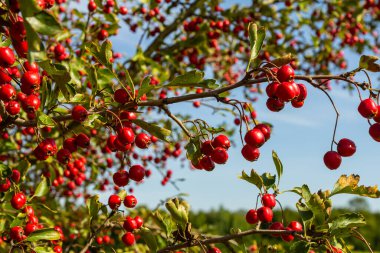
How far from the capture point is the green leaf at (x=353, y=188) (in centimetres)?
264

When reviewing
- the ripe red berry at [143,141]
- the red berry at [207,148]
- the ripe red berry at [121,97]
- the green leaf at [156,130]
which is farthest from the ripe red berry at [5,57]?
the red berry at [207,148]

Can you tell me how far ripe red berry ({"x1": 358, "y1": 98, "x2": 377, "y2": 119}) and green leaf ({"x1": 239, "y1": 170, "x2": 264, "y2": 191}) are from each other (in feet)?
2.37

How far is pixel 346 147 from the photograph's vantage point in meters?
2.61

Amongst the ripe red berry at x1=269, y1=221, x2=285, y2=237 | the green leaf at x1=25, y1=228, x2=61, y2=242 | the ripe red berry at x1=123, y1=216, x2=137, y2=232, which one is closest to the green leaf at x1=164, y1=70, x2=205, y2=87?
the ripe red berry at x1=269, y1=221, x2=285, y2=237

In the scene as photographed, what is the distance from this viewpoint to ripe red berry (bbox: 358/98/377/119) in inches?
92.7

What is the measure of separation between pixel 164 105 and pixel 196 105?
4486 millimetres

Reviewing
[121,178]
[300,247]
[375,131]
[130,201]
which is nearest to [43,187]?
[130,201]

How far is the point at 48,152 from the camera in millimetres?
2684

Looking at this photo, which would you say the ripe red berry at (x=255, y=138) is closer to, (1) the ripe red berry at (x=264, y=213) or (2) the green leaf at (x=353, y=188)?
(1) the ripe red berry at (x=264, y=213)

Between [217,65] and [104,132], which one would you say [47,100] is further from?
[217,65]

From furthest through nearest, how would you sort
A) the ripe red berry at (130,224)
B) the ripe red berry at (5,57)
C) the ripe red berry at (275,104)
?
the ripe red berry at (130,224) < the ripe red berry at (275,104) < the ripe red berry at (5,57)

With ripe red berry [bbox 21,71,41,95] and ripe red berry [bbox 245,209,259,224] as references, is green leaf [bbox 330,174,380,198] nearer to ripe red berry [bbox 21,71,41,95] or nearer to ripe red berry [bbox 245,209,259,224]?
ripe red berry [bbox 245,209,259,224]

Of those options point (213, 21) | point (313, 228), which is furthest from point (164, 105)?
point (213, 21)

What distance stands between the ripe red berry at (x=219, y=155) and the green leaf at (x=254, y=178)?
266 mm
